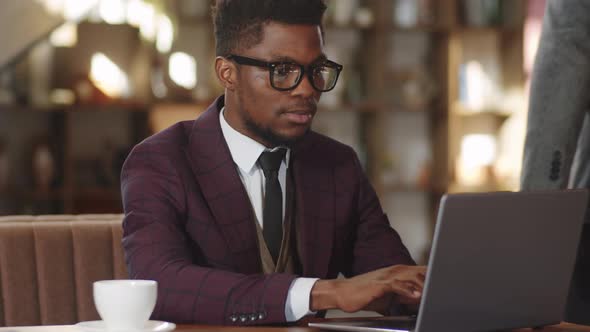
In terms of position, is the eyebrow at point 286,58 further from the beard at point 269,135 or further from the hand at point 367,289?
the hand at point 367,289

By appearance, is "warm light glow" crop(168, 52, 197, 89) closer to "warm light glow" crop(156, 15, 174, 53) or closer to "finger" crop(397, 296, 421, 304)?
"warm light glow" crop(156, 15, 174, 53)

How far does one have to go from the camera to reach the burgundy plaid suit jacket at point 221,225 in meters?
1.63

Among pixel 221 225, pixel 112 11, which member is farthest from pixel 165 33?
pixel 221 225

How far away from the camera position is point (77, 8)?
4.83m

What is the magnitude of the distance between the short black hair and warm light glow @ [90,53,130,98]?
3.13 metres

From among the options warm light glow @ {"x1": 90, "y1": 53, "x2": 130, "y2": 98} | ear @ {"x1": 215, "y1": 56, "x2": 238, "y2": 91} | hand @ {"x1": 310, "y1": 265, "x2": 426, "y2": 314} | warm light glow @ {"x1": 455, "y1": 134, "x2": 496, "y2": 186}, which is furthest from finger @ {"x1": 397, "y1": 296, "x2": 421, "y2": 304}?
warm light glow @ {"x1": 455, "y1": 134, "x2": 496, "y2": 186}

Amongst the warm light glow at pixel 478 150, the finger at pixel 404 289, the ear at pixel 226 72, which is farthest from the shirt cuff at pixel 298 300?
the warm light glow at pixel 478 150

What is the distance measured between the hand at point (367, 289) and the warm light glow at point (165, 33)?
3827mm

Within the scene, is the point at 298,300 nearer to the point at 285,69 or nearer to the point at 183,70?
the point at 285,69

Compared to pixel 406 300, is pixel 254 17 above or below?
above

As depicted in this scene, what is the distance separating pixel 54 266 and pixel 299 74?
0.70m

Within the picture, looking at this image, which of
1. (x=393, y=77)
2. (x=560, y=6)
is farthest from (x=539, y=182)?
(x=393, y=77)

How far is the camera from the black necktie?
6.45 feet

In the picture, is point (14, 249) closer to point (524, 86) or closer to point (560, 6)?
point (560, 6)
